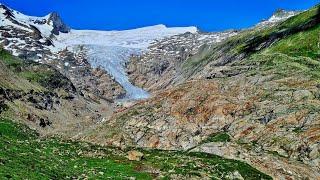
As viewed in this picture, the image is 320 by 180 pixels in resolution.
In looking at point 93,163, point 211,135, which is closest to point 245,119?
point 211,135

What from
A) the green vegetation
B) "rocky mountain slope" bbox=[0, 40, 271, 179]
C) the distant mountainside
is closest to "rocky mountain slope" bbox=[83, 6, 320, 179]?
the distant mountainside

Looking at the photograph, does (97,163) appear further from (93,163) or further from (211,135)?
(211,135)

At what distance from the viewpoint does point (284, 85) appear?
8838 cm

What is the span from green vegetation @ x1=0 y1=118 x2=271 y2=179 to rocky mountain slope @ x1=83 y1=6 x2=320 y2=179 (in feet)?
25.8

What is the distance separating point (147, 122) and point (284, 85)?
876 inches

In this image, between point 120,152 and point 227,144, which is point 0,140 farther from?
point 227,144

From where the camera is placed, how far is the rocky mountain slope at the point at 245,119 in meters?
64.2

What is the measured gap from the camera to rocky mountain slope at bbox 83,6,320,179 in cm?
6416

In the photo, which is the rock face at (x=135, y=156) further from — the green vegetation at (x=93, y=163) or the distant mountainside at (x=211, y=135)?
the green vegetation at (x=93, y=163)

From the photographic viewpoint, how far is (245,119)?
79062 mm

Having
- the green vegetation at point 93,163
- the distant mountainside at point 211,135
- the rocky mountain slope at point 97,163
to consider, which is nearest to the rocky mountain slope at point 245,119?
the distant mountainside at point 211,135

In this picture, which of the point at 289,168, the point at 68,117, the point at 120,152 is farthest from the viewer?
the point at 68,117

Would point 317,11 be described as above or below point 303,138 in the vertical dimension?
above

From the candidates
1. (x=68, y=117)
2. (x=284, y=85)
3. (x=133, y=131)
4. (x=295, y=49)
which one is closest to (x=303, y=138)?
(x=284, y=85)
